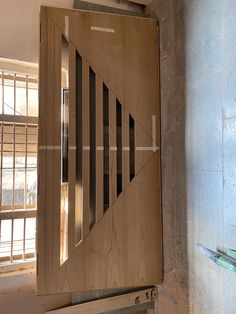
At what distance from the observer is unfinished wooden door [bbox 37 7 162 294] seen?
159 centimetres

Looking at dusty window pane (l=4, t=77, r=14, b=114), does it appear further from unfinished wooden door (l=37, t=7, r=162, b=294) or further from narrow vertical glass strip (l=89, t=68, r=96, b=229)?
narrow vertical glass strip (l=89, t=68, r=96, b=229)

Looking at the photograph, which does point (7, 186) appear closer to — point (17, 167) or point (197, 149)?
point (17, 167)

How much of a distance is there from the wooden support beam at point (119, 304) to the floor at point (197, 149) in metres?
0.09

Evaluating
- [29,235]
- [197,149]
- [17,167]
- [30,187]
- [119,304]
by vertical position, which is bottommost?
[119,304]

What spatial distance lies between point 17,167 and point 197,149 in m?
1.29

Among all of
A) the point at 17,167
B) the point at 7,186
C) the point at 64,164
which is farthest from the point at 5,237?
the point at 64,164

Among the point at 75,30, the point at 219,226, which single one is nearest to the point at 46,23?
the point at 75,30

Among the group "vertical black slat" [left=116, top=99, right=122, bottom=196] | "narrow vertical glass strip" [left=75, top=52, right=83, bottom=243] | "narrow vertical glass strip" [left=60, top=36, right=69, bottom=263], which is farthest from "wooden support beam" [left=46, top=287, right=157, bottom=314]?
"vertical black slat" [left=116, top=99, right=122, bottom=196]

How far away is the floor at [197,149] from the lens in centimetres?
123

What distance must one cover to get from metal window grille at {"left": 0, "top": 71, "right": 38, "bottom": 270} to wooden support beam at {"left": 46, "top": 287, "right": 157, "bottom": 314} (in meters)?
0.48

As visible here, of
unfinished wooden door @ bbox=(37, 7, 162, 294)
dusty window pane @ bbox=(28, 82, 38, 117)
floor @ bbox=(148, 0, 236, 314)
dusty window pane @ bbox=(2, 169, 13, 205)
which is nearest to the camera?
floor @ bbox=(148, 0, 236, 314)

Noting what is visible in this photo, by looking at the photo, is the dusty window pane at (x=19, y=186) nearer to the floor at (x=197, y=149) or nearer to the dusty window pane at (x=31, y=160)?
the dusty window pane at (x=31, y=160)

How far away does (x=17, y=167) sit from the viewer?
188 centimetres

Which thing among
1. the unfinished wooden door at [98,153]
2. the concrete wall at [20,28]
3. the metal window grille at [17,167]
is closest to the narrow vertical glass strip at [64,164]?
the unfinished wooden door at [98,153]
